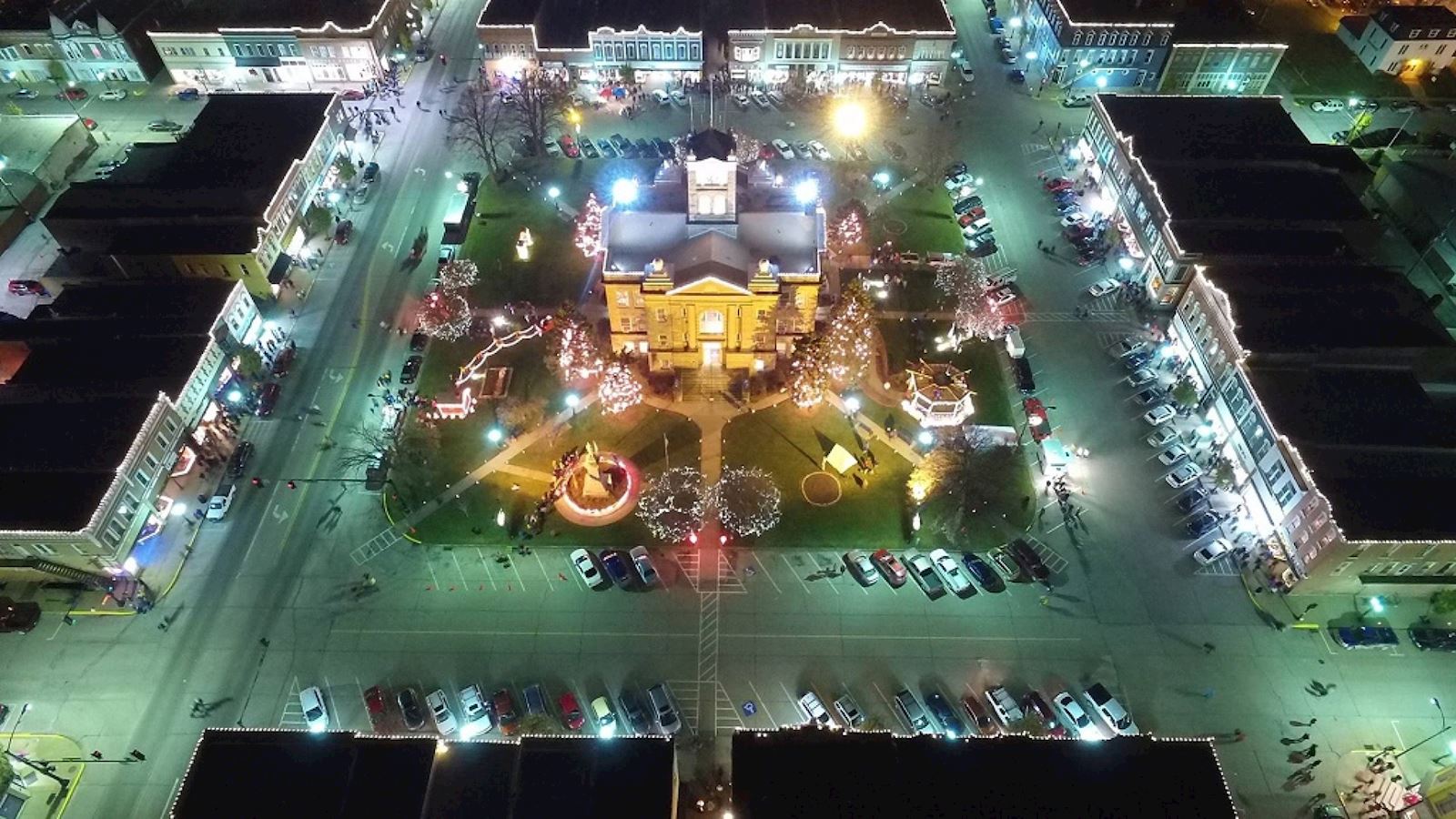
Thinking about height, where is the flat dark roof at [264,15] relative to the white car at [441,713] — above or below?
above

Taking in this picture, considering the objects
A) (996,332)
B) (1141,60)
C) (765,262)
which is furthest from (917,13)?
(765,262)

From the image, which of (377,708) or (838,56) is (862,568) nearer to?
(377,708)

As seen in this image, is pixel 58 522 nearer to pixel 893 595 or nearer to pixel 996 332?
pixel 893 595

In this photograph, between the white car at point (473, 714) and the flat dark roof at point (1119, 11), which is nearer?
the white car at point (473, 714)

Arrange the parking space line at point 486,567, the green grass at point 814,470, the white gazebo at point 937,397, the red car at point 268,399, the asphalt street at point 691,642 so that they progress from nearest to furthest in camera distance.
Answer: the asphalt street at point 691,642 < the parking space line at point 486,567 < the green grass at point 814,470 < the white gazebo at point 937,397 < the red car at point 268,399

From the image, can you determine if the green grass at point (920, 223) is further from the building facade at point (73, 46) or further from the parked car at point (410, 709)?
the building facade at point (73, 46)

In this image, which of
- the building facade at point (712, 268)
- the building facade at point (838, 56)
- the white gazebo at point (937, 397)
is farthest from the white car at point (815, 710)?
the building facade at point (838, 56)

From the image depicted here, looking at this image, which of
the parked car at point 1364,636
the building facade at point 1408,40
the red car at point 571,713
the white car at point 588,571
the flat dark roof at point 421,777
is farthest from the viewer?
the building facade at point 1408,40
